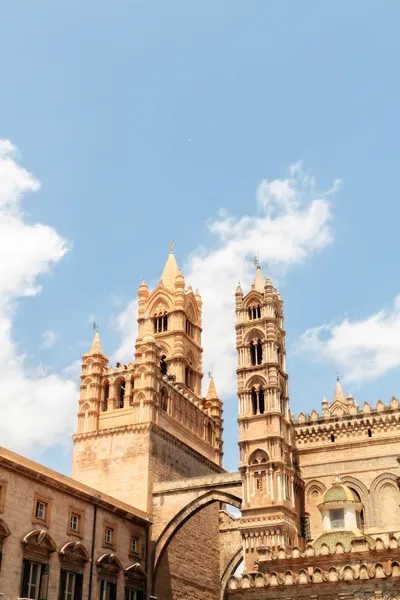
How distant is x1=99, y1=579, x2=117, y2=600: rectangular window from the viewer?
122 feet

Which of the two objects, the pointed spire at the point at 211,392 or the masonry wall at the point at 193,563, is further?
the pointed spire at the point at 211,392

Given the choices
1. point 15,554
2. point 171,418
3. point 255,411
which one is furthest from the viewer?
point 171,418

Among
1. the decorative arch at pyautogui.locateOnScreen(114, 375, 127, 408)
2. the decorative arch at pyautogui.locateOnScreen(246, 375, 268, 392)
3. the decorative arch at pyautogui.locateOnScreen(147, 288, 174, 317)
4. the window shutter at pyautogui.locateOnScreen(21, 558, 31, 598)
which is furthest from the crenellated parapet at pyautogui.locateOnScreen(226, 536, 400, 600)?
the decorative arch at pyautogui.locateOnScreen(147, 288, 174, 317)

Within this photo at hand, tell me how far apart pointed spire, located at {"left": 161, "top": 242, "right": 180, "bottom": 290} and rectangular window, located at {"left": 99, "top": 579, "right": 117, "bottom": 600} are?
2984cm

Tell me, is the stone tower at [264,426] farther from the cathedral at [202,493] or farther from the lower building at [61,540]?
the lower building at [61,540]

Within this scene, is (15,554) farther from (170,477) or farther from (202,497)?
(170,477)

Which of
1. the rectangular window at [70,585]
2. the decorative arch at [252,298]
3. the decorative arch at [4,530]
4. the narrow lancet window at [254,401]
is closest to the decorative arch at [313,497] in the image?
the narrow lancet window at [254,401]

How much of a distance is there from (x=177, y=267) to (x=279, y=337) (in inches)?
796

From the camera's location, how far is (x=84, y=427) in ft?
166

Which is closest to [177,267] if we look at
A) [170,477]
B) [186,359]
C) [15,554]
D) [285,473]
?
[186,359]

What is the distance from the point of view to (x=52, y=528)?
34.6m

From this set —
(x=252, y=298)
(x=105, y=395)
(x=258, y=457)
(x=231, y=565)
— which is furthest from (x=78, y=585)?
(x=252, y=298)

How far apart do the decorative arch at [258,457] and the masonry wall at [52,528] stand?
772 cm

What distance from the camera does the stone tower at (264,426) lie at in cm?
4025
